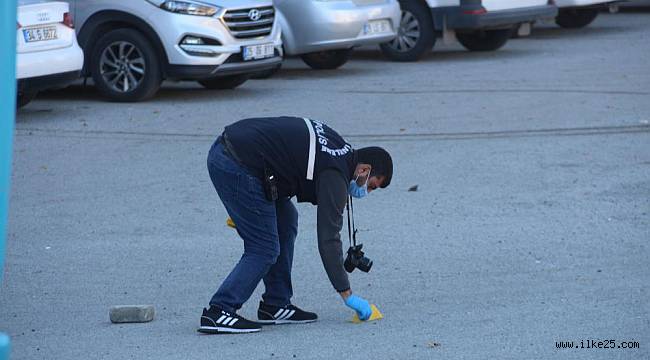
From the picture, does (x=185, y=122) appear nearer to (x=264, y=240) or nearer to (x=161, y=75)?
(x=161, y=75)

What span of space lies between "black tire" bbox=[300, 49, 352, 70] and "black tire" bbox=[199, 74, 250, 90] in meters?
2.20

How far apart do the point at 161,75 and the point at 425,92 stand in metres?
2.97

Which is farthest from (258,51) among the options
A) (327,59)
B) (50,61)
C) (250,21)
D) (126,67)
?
(327,59)

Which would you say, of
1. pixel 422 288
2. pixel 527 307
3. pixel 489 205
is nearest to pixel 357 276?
pixel 422 288

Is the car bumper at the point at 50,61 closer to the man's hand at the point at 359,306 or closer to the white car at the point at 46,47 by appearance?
the white car at the point at 46,47

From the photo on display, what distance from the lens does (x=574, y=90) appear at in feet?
45.1

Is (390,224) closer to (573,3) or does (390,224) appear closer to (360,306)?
(360,306)

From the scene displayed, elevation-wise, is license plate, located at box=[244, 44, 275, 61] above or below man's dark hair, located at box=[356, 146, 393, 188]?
below

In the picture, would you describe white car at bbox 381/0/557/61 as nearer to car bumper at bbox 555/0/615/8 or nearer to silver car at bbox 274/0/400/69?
silver car at bbox 274/0/400/69

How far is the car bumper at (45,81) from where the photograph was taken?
1209cm

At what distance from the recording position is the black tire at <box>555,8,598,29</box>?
22.0 m

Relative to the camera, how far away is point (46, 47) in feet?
40.2

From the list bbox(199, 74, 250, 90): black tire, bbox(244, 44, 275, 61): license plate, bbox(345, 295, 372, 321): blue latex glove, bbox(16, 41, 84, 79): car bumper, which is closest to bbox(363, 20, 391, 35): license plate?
bbox(199, 74, 250, 90): black tire

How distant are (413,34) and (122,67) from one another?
17.0ft
